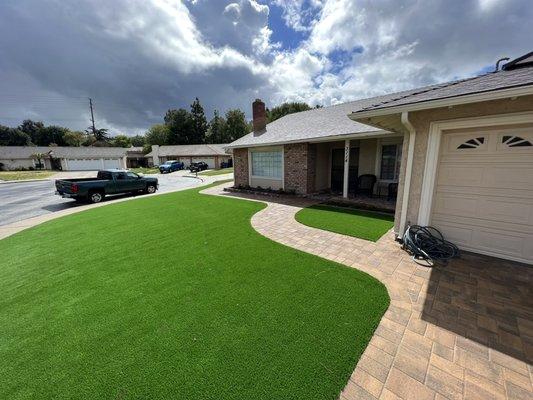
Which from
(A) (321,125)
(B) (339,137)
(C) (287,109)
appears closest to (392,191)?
(B) (339,137)

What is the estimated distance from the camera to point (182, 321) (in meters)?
2.83

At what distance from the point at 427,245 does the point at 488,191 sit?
1.39 metres

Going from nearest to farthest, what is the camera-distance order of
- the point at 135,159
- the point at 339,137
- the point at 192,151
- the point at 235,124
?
the point at 339,137 → the point at 192,151 → the point at 135,159 → the point at 235,124

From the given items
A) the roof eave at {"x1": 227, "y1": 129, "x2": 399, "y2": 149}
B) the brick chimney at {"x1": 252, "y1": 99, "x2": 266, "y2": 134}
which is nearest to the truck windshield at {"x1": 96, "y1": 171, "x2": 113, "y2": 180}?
the roof eave at {"x1": 227, "y1": 129, "x2": 399, "y2": 149}

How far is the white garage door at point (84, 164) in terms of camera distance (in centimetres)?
3951

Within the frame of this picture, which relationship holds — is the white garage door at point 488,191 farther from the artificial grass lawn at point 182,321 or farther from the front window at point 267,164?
the front window at point 267,164

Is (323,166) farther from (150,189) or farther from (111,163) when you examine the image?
(111,163)

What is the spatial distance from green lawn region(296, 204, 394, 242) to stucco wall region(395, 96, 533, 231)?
2.44 ft

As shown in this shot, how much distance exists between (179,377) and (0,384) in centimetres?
167

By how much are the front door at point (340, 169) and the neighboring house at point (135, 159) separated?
48313 millimetres

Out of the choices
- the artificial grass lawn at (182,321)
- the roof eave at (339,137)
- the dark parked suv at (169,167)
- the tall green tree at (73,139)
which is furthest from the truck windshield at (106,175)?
the tall green tree at (73,139)

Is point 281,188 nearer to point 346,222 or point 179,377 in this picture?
point 346,222

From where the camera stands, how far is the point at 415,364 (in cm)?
218

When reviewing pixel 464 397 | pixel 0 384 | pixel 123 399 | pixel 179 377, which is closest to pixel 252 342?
pixel 179 377
